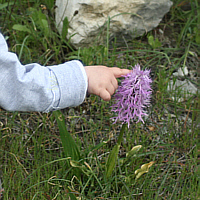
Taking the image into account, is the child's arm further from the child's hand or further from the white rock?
the white rock

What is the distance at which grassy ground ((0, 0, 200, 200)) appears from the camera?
1.40 m

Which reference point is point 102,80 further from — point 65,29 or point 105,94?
point 65,29

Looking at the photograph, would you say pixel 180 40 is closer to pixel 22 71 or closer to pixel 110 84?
pixel 110 84

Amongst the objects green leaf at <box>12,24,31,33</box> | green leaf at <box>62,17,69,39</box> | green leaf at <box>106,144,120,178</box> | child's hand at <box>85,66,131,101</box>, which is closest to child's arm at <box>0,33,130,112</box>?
child's hand at <box>85,66,131,101</box>

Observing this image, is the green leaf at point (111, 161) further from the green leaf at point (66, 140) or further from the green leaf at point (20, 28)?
the green leaf at point (20, 28)

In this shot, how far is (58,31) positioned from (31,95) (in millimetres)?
1038

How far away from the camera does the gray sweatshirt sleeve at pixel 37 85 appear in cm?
111

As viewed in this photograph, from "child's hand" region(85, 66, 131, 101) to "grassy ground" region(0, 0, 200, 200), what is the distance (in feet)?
0.97

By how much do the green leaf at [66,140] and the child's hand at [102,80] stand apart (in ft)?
0.58

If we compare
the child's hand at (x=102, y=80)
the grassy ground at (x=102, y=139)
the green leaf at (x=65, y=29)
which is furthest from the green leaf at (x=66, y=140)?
the green leaf at (x=65, y=29)

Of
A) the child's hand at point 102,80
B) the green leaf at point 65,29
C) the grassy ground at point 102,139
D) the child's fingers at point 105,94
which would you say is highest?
the green leaf at point 65,29

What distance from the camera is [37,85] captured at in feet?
3.76

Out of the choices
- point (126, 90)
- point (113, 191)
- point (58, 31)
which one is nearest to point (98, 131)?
point (113, 191)

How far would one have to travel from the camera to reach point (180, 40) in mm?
2213
